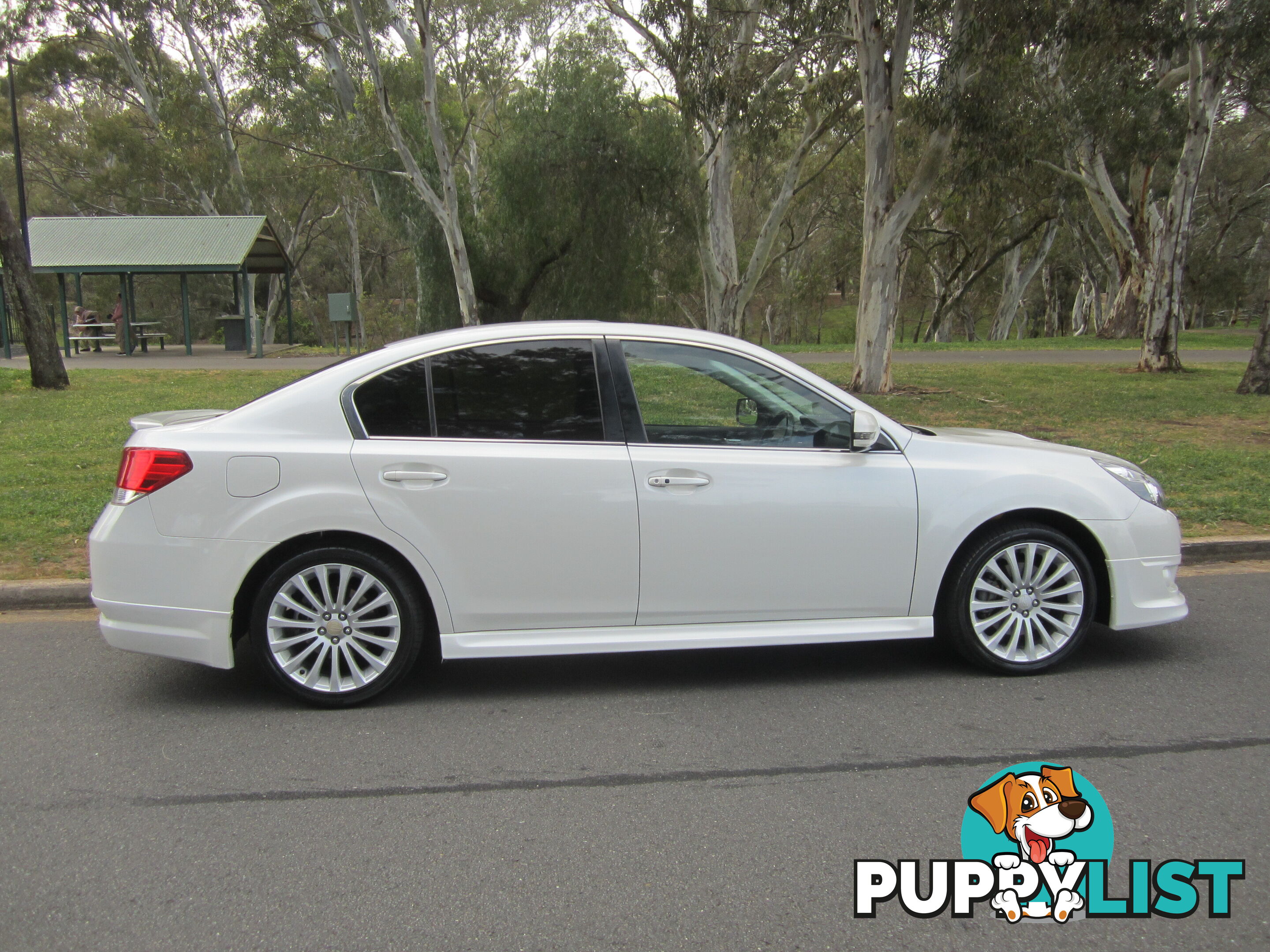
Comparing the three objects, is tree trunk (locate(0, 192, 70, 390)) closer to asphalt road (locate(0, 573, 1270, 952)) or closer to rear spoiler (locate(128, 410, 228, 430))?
rear spoiler (locate(128, 410, 228, 430))

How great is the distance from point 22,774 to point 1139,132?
22.3m

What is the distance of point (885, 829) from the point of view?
128 inches

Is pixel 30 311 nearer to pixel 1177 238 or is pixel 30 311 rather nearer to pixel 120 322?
pixel 120 322

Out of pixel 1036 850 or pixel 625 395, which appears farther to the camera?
pixel 625 395

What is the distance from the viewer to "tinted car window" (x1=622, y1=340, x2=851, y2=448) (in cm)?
456

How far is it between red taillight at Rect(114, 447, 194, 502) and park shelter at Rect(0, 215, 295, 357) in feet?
78.8

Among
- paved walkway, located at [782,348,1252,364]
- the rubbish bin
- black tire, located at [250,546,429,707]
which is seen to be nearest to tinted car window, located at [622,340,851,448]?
black tire, located at [250,546,429,707]

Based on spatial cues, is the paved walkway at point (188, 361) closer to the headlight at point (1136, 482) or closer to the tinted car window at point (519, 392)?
the tinted car window at point (519, 392)

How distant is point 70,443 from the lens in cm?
1054

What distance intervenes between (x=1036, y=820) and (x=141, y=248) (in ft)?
95.6

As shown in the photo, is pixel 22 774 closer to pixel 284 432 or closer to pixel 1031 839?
pixel 284 432

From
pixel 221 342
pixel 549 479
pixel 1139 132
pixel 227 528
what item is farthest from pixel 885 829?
pixel 221 342

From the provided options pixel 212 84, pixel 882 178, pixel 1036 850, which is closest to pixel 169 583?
pixel 1036 850

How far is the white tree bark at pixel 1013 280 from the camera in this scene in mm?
39406
